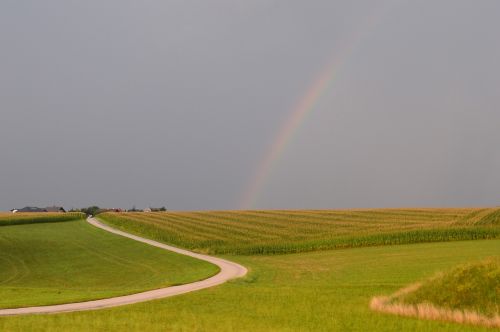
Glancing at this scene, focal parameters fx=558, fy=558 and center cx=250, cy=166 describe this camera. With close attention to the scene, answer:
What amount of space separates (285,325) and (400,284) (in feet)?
34.3

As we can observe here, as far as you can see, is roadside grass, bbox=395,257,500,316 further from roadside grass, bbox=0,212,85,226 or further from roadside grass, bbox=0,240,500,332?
roadside grass, bbox=0,212,85,226

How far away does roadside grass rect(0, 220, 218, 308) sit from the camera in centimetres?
2932

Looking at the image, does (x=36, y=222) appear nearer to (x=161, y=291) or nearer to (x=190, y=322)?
(x=161, y=291)

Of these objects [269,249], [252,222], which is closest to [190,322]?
[269,249]

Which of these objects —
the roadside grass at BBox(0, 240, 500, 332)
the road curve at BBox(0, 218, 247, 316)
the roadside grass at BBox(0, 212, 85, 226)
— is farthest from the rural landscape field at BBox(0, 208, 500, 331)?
the road curve at BBox(0, 218, 247, 316)

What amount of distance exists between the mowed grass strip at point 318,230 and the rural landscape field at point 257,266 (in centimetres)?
14

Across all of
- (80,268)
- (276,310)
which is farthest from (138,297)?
(80,268)

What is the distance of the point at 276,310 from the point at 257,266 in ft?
67.2

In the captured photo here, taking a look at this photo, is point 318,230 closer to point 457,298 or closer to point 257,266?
point 257,266

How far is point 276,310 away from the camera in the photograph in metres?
20.8

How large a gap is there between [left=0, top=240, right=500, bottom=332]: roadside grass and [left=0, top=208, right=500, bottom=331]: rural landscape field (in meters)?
0.04

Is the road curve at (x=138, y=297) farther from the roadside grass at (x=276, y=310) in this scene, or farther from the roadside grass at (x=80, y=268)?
the roadside grass at (x=276, y=310)

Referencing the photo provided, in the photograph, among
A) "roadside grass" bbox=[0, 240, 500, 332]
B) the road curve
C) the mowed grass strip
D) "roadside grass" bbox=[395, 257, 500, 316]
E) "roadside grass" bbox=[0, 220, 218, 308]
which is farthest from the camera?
the mowed grass strip

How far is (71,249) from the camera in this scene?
5475 centimetres
